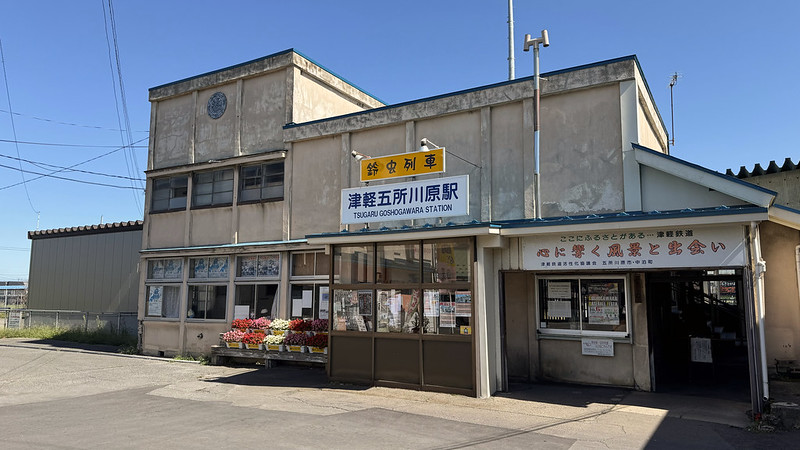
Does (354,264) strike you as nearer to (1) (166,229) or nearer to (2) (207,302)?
(2) (207,302)

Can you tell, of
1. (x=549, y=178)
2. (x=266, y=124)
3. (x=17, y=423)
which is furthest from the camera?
(x=266, y=124)

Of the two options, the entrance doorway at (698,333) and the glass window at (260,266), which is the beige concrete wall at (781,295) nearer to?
the entrance doorway at (698,333)

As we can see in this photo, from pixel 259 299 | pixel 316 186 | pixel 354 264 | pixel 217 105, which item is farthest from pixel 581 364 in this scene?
pixel 217 105

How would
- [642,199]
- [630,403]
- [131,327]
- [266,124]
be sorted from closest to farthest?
[630,403]
[642,199]
[266,124]
[131,327]

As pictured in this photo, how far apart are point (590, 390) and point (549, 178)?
4.56 metres

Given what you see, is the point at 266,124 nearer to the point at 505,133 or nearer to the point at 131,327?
the point at 505,133

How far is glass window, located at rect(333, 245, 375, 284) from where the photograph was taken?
40.0 ft

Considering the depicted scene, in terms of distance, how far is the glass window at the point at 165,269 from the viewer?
1780 cm

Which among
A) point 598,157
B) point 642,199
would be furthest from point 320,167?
point 642,199

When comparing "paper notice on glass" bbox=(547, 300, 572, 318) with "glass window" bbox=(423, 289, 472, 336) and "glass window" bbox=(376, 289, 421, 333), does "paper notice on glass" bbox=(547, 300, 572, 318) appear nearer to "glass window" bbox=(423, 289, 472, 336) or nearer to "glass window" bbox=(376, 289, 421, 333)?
"glass window" bbox=(423, 289, 472, 336)

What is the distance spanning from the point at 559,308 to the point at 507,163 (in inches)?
137

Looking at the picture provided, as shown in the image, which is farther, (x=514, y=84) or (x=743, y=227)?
(x=514, y=84)

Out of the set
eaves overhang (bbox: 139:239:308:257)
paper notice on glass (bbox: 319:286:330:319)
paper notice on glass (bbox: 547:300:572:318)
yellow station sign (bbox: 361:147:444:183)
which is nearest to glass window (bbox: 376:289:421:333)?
yellow station sign (bbox: 361:147:444:183)

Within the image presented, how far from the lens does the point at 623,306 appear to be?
11.5 meters
